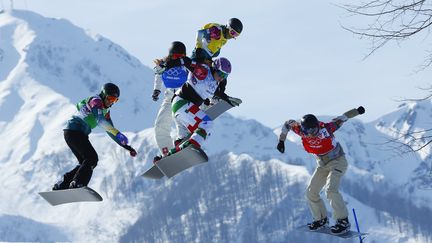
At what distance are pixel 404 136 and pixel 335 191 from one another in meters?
4.44

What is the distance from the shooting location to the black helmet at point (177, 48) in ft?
48.4

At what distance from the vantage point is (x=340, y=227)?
1548cm

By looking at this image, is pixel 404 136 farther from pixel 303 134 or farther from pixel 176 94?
pixel 176 94

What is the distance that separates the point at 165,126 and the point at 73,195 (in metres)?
2.28

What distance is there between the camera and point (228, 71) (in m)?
15.3

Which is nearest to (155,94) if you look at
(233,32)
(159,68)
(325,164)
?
(159,68)

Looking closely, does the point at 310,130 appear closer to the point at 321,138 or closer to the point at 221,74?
the point at 321,138


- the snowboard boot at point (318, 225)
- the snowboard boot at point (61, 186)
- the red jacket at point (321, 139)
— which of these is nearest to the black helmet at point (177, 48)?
the red jacket at point (321, 139)

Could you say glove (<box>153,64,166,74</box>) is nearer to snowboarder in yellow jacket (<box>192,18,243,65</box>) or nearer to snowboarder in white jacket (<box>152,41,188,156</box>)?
snowboarder in white jacket (<box>152,41,188,156</box>)

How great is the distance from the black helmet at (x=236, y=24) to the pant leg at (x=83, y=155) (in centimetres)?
366

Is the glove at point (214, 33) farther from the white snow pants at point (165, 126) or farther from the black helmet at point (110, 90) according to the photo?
the black helmet at point (110, 90)

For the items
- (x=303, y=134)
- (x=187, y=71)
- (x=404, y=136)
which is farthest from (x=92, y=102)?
(x=404, y=136)

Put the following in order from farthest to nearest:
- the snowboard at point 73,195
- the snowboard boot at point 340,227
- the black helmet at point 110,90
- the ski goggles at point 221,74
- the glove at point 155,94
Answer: the glove at point 155,94, the snowboard boot at point 340,227, the ski goggles at point 221,74, the snowboard at point 73,195, the black helmet at point 110,90

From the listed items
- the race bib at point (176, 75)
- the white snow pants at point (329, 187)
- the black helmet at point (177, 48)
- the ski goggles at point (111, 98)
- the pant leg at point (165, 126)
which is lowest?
the white snow pants at point (329, 187)
